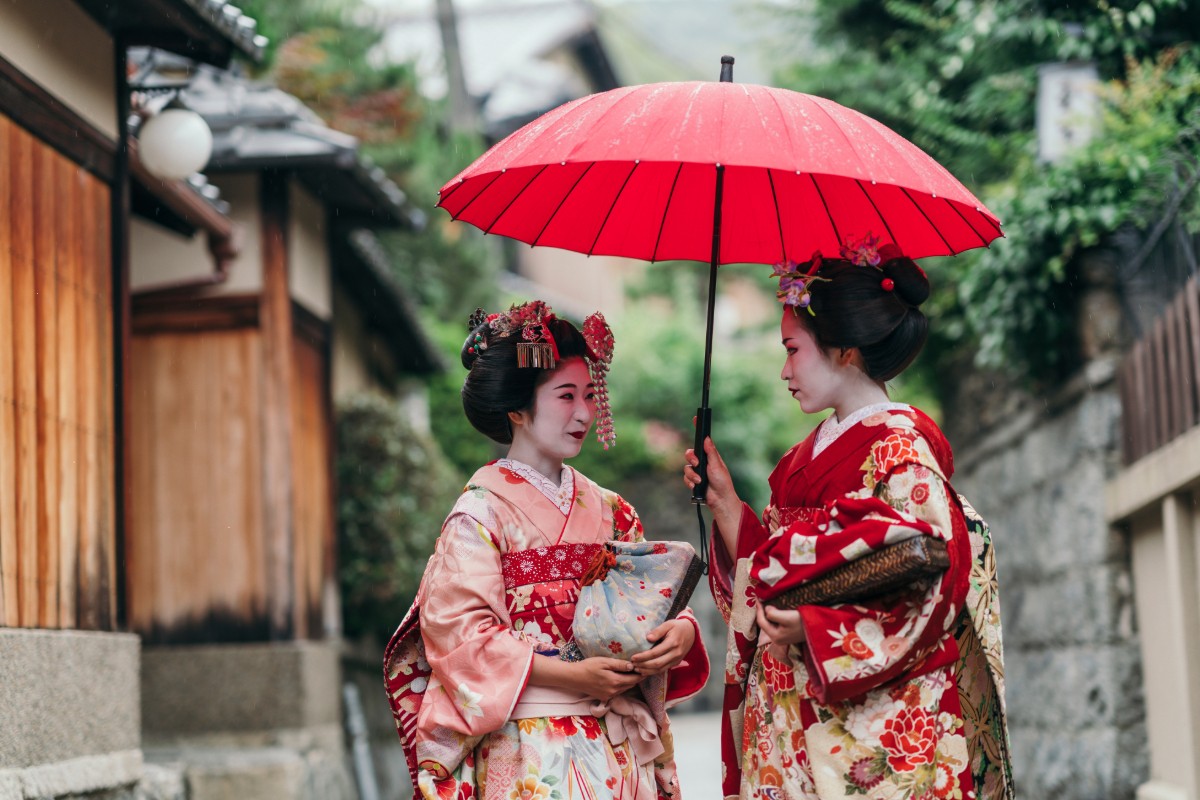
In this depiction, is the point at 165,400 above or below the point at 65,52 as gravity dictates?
below

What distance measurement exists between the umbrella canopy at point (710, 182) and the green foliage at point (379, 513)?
655 cm

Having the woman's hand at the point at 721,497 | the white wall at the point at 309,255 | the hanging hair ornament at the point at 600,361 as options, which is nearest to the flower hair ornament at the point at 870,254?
the woman's hand at the point at 721,497

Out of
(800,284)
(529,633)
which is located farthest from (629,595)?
(800,284)

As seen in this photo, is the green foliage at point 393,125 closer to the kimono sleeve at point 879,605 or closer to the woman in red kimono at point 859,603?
the woman in red kimono at point 859,603

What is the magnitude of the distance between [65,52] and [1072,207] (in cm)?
499

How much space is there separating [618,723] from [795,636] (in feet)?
2.26

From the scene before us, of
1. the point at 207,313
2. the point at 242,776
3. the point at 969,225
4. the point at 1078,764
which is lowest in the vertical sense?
the point at 1078,764

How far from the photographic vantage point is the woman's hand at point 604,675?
3764 millimetres

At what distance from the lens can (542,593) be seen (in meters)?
3.90

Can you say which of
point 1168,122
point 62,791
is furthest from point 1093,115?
point 62,791

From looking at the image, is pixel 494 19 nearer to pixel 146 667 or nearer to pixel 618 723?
pixel 146 667

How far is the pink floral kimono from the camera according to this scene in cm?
376

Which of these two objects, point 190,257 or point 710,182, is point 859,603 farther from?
point 190,257

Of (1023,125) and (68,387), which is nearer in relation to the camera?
(68,387)
